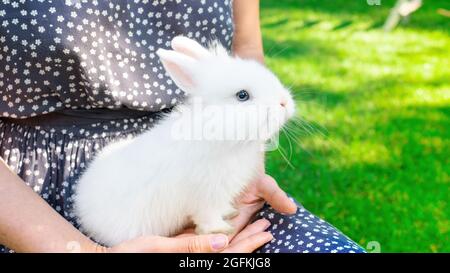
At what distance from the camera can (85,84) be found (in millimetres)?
1438

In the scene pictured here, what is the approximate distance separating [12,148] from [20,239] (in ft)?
0.78

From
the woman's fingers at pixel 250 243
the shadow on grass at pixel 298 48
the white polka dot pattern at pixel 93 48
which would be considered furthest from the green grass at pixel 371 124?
the white polka dot pattern at pixel 93 48

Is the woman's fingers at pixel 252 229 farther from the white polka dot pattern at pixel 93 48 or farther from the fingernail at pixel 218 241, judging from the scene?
the white polka dot pattern at pixel 93 48

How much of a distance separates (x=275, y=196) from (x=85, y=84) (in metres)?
0.49

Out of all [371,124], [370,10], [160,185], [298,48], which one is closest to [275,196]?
[160,185]

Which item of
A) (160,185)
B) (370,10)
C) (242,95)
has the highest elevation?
(242,95)

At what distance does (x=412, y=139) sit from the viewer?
3170 mm

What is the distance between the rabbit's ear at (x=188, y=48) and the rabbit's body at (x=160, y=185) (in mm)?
143

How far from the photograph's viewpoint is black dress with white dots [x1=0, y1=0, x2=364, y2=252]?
136cm

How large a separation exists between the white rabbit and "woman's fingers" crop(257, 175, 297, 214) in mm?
90

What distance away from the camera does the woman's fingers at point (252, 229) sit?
142cm

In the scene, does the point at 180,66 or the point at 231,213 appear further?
the point at 231,213

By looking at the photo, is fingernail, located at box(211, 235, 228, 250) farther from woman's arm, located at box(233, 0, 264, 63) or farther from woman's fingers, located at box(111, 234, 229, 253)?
woman's arm, located at box(233, 0, 264, 63)

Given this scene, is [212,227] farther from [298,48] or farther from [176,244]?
[298,48]
